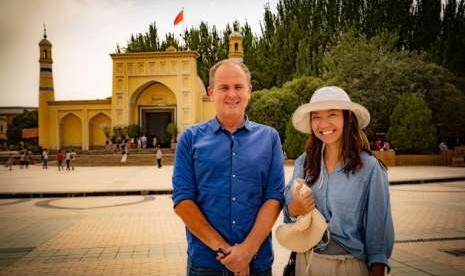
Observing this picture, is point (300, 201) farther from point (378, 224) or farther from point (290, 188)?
point (378, 224)

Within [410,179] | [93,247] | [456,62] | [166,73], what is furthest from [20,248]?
[456,62]

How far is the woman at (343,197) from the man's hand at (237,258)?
34 centimetres

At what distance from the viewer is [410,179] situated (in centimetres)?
1533

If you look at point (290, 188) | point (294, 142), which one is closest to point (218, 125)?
point (290, 188)

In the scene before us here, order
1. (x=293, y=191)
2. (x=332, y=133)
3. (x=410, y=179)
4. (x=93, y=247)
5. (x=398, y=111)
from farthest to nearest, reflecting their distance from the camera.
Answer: (x=398, y=111)
(x=410, y=179)
(x=93, y=247)
(x=332, y=133)
(x=293, y=191)

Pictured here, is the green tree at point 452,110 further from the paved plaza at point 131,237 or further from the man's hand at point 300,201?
the man's hand at point 300,201

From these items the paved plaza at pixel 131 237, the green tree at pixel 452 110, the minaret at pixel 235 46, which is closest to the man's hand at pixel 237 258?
the paved plaza at pixel 131 237

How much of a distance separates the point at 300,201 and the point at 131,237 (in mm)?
5194

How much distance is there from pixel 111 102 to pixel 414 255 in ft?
110

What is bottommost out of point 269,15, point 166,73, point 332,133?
point 332,133

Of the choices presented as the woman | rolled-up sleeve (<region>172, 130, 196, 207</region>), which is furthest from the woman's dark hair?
rolled-up sleeve (<region>172, 130, 196, 207</region>)

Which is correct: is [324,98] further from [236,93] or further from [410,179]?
[410,179]

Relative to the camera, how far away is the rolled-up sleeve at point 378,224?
229 cm

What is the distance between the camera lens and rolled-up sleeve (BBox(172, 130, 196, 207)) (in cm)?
242
